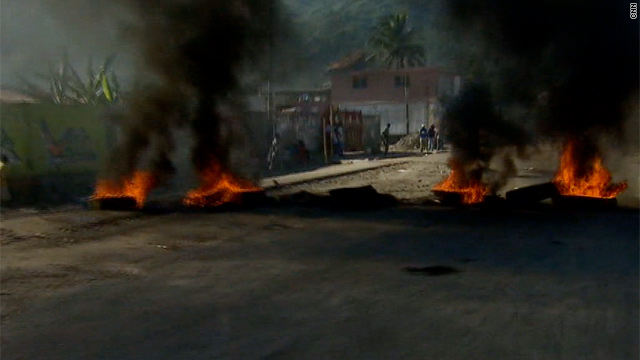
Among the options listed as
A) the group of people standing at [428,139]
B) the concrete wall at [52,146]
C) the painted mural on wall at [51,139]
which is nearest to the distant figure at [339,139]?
the group of people standing at [428,139]

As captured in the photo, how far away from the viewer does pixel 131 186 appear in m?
11.6

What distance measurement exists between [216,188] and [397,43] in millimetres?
43680

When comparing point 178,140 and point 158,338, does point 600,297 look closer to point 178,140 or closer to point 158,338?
point 158,338

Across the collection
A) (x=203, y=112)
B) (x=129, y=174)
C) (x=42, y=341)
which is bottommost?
(x=42, y=341)

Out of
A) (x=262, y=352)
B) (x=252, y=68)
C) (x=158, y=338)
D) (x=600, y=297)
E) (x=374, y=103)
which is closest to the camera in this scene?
(x=262, y=352)

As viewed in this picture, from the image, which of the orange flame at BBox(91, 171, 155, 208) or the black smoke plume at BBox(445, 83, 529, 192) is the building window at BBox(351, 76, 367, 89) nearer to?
the black smoke plume at BBox(445, 83, 529, 192)

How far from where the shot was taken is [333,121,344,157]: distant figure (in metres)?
27.3

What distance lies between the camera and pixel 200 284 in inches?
235

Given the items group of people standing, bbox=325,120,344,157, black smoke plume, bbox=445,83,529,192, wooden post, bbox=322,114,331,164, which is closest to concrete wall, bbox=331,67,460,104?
group of people standing, bbox=325,120,344,157

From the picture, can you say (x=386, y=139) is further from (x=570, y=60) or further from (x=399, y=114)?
(x=570, y=60)

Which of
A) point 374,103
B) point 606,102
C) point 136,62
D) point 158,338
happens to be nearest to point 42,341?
point 158,338

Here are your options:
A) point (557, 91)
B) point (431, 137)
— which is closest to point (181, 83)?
point (557, 91)

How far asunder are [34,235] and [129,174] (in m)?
2.98

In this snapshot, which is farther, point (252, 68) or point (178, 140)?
point (252, 68)
